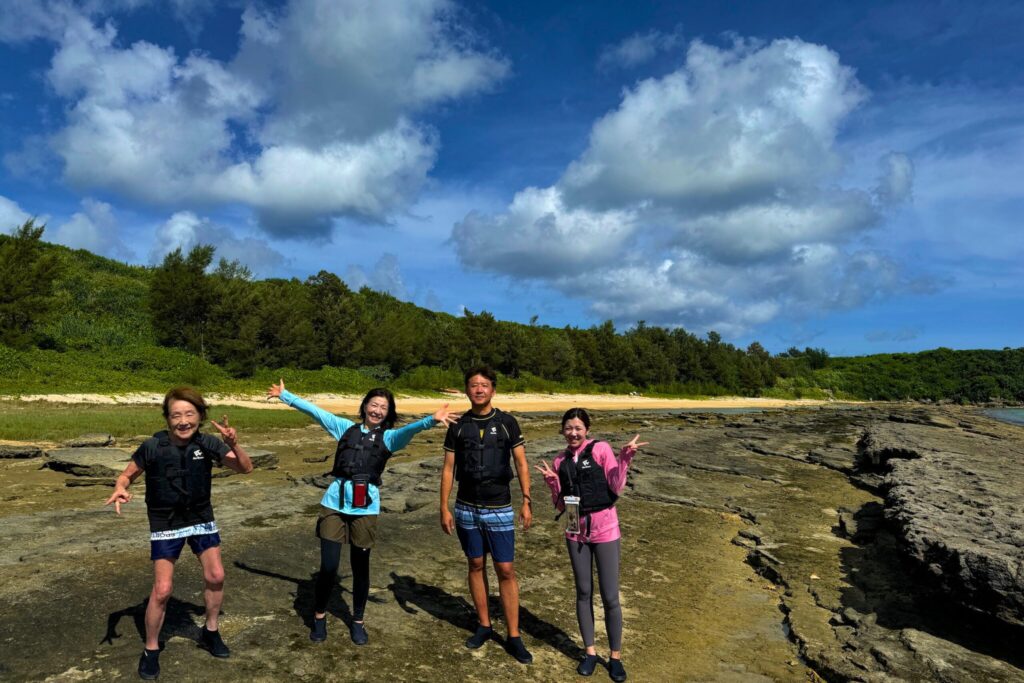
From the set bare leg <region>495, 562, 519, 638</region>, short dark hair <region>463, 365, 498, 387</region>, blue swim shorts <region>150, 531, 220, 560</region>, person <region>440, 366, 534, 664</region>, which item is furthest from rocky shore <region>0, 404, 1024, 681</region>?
short dark hair <region>463, 365, 498, 387</region>

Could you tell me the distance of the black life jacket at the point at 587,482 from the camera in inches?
171

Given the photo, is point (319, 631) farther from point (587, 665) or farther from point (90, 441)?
point (90, 441)

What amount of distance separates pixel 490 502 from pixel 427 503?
17.1 ft

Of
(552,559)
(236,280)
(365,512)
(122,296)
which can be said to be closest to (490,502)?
(365,512)

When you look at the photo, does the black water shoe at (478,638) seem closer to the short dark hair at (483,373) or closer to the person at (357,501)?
the person at (357,501)

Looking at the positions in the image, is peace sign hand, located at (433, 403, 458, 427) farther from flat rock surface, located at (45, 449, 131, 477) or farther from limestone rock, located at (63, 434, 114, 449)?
limestone rock, located at (63, 434, 114, 449)

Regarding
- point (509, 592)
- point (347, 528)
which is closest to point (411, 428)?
point (347, 528)

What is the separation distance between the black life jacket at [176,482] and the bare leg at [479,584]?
1.91 metres

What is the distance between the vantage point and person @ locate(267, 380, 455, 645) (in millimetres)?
4352

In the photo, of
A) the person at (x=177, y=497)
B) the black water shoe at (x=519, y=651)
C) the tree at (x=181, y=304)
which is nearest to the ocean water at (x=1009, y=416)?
the black water shoe at (x=519, y=651)

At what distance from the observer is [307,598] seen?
208 inches

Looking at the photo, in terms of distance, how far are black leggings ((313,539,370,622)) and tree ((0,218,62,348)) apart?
3155 cm

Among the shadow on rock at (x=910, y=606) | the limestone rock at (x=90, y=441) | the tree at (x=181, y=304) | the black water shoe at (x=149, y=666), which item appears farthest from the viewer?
the tree at (x=181, y=304)

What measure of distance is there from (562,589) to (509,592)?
197cm
